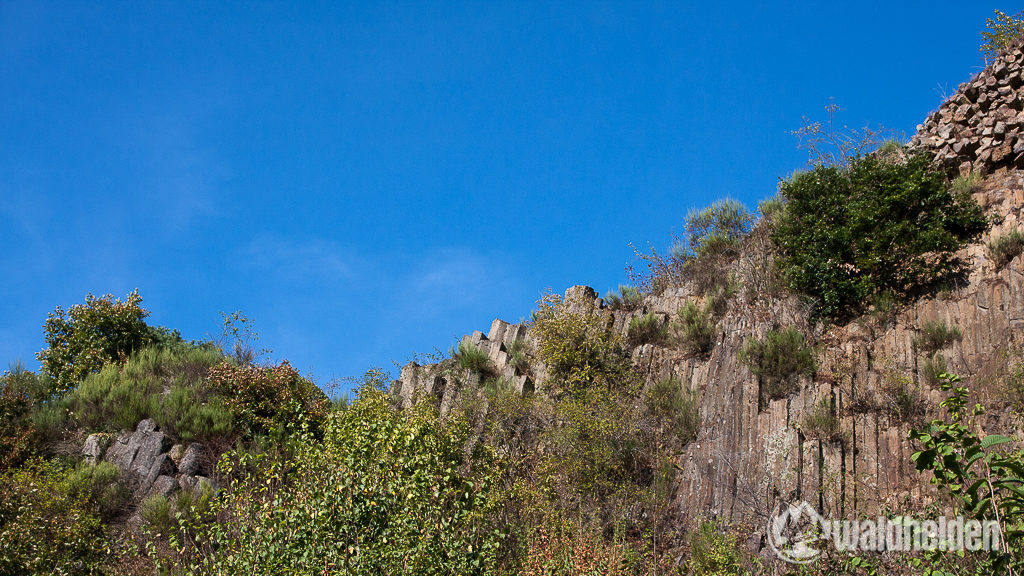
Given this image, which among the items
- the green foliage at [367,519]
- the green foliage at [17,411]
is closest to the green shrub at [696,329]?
the green foliage at [367,519]

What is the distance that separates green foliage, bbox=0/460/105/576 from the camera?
45.1 feet

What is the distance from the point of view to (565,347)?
23531mm

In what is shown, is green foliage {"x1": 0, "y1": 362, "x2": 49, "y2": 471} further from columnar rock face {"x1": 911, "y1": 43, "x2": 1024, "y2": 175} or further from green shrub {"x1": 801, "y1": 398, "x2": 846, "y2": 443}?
columnar rock face {"x1": 911, "y1": 43, "x2": 1024, "y2": 175}

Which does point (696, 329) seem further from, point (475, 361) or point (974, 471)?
point (974, 471)

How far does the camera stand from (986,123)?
20.4m

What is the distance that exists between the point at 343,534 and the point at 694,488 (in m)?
9.49

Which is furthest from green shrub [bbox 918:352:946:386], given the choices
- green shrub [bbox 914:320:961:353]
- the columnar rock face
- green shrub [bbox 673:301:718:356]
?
the columnar rock face

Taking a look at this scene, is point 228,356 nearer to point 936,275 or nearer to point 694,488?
point 694,488

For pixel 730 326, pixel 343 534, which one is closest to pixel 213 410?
pixel 343 534

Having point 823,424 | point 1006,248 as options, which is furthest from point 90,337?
point 1006,248

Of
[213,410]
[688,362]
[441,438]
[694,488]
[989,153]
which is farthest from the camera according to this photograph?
[213,410]

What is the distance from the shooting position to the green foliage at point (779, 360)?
18.4 metres

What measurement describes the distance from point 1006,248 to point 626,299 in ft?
38.0

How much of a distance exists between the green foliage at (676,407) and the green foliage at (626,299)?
466 centimetres
